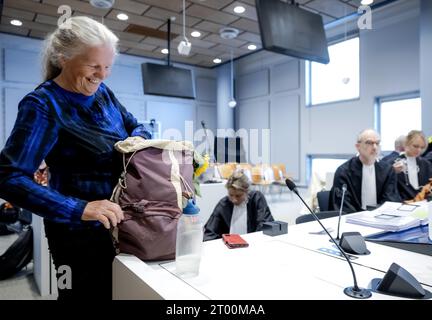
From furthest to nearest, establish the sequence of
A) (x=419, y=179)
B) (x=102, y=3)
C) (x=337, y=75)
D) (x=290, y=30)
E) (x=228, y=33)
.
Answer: (x=337, y=75) → (x=228, y=33) → (x=102, y=3) → (x=290, y=30) → (x=419, y=179)

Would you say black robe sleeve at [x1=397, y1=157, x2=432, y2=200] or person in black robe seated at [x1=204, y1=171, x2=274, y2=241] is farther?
black robe sleeve at [x1=397, y1=157, x2=432, y2=200]

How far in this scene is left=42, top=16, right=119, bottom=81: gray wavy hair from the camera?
0.90 metres

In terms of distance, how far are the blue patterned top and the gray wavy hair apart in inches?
4.0

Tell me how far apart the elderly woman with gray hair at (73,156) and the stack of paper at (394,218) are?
1.19 meters

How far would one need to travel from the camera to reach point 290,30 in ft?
11.3

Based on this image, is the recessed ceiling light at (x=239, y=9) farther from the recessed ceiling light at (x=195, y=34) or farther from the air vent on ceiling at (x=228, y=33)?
the recessed ceiling light at (x=195, y=34)

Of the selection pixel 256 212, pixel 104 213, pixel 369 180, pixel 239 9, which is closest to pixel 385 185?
pixel 369 180

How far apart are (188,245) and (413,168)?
2.84 m

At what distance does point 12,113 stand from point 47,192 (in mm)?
7083

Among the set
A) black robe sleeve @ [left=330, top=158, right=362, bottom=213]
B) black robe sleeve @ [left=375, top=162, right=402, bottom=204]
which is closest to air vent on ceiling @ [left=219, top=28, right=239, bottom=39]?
black robe sleeve @ [left=330, top=158, right=362, bottom=213]

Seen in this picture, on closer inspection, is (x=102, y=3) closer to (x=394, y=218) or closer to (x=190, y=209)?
(x=190, y=209)

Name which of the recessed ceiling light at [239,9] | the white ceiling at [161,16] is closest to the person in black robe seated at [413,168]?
the white ceiling at [161,16]

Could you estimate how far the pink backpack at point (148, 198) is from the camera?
94 centimetres

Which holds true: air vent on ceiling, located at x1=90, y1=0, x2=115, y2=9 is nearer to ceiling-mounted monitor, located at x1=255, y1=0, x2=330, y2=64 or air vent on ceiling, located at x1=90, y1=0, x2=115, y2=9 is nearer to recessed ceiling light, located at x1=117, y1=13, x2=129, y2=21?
recessed ceiling light, located at x1=117, y1=13, x2=129, y2=21
